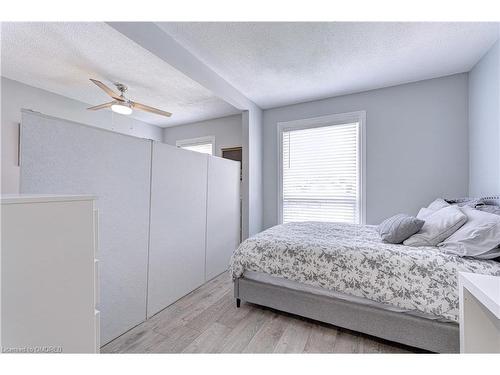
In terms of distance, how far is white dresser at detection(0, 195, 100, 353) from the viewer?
71 cm

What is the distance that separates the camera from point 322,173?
3416 mm

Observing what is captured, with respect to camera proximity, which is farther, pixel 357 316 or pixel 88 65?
pixel 88 65

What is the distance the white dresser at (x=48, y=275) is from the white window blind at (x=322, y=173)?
120 inches

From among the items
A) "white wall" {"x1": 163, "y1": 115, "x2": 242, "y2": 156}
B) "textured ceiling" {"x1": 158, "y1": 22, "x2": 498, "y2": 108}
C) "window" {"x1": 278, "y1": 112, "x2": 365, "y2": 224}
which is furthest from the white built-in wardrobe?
"white wall" {"x1": 163, "y1": 115, "x2": 242, "y2": 156}

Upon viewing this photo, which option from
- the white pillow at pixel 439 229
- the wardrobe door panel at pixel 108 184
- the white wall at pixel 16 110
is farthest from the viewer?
the white wall at pixel 16 110

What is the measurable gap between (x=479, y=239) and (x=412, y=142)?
186 cm

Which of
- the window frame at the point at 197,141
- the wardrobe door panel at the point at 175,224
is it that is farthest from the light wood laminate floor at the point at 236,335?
the window frame at the point at 197,141

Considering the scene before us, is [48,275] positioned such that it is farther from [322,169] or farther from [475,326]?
[322,169]

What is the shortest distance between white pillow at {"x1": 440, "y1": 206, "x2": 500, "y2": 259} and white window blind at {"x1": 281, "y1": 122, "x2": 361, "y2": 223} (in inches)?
65.6

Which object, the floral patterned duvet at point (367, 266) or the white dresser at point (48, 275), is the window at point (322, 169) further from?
the white dresser at point (48, 275)

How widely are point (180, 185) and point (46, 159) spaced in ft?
3.69

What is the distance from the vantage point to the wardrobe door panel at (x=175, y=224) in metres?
1.98

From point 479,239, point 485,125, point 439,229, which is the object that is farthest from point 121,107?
point 485,125

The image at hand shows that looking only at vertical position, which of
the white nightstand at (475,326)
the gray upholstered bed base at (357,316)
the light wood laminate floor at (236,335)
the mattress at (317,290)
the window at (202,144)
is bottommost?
the light wood laminate floor at (236,335)
